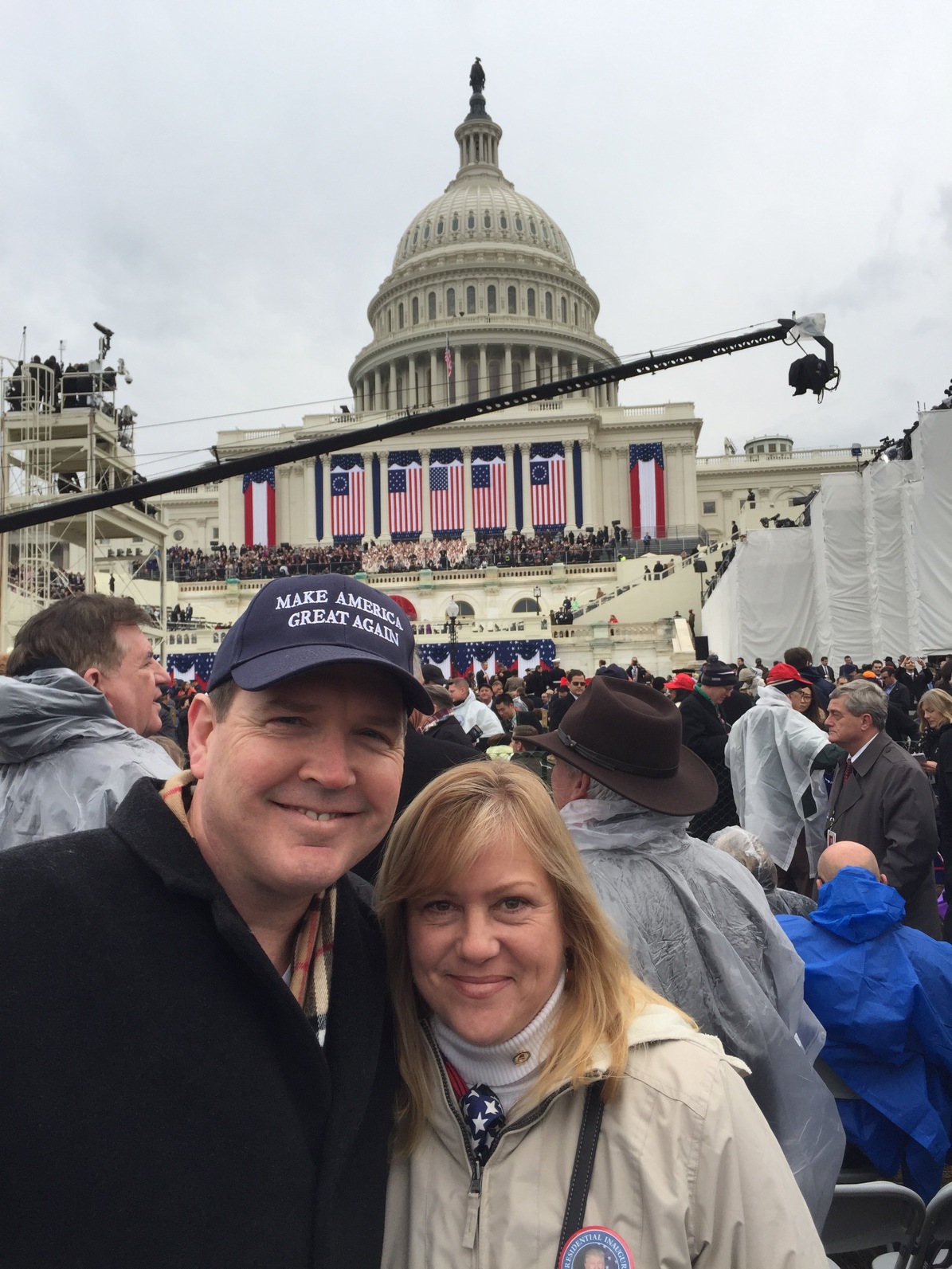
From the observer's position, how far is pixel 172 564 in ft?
183

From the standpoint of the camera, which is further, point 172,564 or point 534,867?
point 172,564

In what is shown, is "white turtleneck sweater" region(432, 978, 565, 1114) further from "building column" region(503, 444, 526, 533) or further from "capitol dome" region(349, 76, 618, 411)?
"capitol dome" region(349, 76, 618, 411)

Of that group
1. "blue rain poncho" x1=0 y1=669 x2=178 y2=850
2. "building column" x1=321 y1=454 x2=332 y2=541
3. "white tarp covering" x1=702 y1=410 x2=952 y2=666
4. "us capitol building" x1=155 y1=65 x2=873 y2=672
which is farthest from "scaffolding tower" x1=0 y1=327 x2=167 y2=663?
"blue rain poncho" x1=0 y1=669 x2=178 y2=850

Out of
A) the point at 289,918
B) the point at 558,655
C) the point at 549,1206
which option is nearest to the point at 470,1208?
the point at 549,1206

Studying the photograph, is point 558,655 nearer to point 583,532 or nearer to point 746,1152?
point 583,532

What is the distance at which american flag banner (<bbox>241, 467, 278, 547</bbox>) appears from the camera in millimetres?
61938

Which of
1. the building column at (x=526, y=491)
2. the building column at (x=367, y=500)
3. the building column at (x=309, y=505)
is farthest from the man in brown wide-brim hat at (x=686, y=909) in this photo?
the building column at (x=309, y=505)

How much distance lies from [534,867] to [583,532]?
56049 mm

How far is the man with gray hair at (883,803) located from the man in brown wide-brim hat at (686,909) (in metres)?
2.68

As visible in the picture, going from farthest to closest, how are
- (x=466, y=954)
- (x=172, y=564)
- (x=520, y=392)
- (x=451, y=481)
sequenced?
(x=451, y=481) → (x=172, y=564) → (x=520, y=392) → (x=466, y=954)

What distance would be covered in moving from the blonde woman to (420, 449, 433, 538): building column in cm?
5905

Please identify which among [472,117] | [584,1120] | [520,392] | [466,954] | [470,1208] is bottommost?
[470,1208]

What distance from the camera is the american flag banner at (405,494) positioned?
60.4 m

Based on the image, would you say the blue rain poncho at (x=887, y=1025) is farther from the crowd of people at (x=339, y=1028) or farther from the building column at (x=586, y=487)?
the building column at (x=586, y=487)
